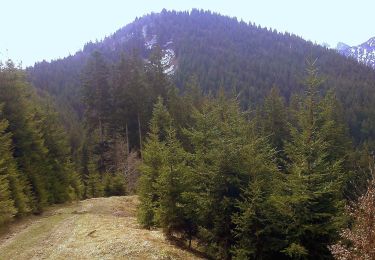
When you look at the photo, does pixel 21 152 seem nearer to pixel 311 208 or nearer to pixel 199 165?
pixel 199 165

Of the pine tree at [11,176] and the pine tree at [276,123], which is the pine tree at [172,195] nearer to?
the pine tree at [11,176]

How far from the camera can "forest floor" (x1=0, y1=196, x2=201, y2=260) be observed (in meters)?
19.5

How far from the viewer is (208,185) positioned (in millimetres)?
21156

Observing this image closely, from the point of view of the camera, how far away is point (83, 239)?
73.6 ft

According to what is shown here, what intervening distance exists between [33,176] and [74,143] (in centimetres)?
4773

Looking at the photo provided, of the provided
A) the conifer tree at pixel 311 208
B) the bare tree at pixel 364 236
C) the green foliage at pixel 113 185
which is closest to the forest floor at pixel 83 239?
the conifer tree at pixel 311 208

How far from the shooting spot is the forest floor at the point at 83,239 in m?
19.5

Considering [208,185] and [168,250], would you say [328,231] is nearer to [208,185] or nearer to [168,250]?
[208,185]

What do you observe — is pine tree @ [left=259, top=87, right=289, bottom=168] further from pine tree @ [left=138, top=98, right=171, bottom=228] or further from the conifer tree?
the conifer tree

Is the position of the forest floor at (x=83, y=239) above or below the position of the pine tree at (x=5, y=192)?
below

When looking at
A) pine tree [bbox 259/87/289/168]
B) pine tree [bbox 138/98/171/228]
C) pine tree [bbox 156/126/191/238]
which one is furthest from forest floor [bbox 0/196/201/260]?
pine tree [bbox 259/87/289/168]

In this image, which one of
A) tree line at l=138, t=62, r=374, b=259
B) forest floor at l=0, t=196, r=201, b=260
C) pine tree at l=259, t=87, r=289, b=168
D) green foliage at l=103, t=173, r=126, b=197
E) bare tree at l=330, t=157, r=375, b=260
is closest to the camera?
bare tree at l=330, t=157, r=375, b=260

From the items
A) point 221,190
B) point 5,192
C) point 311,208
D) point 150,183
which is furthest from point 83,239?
point 311,208

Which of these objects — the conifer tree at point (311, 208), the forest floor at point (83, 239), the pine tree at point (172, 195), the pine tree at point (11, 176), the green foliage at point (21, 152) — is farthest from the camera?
the green foliage at point (21, 152)
